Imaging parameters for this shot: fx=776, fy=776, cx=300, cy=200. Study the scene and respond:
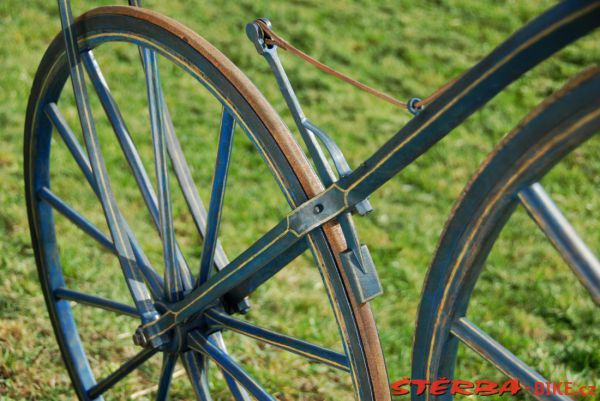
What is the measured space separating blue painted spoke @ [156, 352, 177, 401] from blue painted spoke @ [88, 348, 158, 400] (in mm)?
34

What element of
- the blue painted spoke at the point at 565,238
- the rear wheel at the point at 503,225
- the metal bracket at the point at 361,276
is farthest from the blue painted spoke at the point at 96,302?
the blue painted spoke at the point at 565,238

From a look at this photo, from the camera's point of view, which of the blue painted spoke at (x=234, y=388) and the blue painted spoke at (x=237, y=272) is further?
the blue painted spoke at (x=234, y=388)

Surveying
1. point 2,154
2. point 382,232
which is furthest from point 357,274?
point 2,154

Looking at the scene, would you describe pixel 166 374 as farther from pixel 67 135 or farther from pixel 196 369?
pixel 67 135

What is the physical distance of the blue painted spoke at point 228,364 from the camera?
1481 millimetres

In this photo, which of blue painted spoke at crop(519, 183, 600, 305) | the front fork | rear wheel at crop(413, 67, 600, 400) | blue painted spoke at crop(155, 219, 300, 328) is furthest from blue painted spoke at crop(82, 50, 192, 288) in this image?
blue painted spoke at crop(519, 183, 600, 305)

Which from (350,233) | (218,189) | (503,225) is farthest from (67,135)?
(503,225)

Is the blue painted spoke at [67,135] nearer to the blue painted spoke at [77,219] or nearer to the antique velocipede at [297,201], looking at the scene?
the antique velocipede at [297,201]

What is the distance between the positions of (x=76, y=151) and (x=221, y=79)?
600 mm

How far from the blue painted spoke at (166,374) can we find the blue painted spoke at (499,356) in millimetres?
773

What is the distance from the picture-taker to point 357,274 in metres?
1.28

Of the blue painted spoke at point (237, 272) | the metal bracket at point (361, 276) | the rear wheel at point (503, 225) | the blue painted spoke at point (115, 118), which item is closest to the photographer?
the rear wheel at point (503, 225)

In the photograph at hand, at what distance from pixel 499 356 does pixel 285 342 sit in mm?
464

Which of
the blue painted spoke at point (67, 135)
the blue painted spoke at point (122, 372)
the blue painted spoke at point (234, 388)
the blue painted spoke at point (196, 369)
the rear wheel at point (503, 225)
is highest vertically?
the blue painted spoke at point (67, 135)
